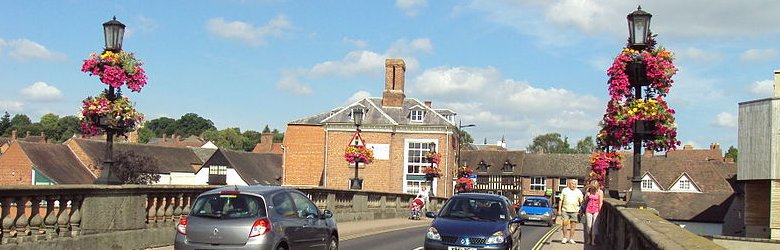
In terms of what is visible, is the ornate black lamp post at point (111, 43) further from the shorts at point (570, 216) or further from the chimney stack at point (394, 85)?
the chimney stack at point (394, 85)

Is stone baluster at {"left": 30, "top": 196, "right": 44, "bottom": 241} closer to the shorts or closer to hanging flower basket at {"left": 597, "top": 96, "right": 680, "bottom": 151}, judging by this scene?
hanging flower basket at {"left": 597, "top": 96, "right": 680, "bottom": 151}

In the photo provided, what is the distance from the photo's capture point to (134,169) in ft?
259

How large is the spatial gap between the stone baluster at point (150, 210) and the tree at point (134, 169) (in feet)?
205

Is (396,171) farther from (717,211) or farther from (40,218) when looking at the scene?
(40,218)

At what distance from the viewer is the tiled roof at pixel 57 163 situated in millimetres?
78625

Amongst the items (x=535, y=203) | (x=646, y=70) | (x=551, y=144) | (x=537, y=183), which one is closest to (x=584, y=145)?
(x=551, y=144)

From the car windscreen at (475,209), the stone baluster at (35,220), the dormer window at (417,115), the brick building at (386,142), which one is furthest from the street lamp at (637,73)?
the dormer window at (417,115)

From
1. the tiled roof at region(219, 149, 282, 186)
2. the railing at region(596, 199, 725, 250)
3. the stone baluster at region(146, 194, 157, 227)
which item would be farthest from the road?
the tiled roof at region(219, 149, 282, 186)

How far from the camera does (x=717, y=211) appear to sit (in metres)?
76.8

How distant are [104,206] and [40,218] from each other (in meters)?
2.06

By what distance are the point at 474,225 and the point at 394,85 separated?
56.7 metres

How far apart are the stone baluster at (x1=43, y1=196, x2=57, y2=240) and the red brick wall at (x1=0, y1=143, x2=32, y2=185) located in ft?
233

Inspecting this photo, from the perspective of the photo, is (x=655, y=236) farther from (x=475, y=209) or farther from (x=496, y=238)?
(x=475, y=209)

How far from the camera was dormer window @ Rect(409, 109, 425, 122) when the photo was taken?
69.1 meters
